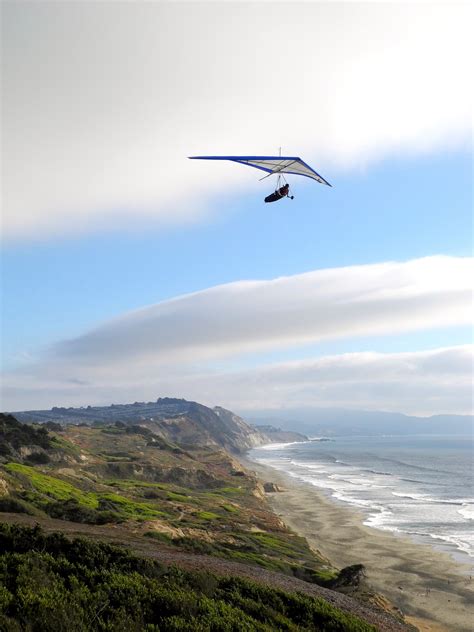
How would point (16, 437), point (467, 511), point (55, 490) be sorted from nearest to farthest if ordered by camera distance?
point (55, 490) < point (16, 437) < point (467, 511)

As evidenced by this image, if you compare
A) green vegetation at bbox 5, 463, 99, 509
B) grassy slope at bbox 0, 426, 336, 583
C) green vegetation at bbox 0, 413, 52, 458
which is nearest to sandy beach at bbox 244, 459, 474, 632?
grassy slope at bbox 0, 426, 336, 583

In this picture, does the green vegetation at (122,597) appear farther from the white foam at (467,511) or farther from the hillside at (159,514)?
the white foam at (467,511)

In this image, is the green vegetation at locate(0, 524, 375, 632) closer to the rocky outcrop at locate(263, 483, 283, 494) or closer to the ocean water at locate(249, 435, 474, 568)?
the ocean water at locate(249, 435, 474, 568)

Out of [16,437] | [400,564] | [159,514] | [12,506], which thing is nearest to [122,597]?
[12,506]

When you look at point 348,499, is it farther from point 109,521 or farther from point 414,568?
point 109,521

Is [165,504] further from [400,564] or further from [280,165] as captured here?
[280,165]

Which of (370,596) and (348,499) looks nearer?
(370,596)

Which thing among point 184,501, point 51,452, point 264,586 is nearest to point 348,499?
point 184,501
